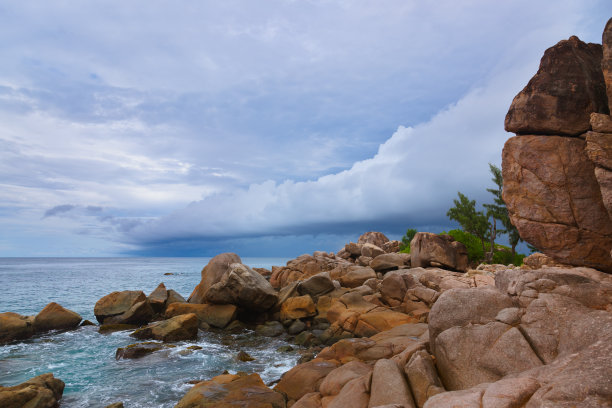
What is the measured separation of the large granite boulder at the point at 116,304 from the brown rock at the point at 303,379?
67.0ft

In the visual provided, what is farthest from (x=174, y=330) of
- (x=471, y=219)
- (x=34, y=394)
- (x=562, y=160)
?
(x=471, y=219)

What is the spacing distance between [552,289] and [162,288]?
103 feet

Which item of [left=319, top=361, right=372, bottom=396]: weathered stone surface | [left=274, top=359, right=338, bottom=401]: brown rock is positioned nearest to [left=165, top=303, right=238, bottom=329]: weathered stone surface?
[left=274, top=359, right=338, bottom=401]: brown rock

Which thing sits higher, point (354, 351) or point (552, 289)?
point (552, 289)

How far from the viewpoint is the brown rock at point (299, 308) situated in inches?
1065

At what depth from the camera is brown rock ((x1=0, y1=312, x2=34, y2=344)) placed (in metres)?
24.2

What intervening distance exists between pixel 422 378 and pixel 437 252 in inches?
1079

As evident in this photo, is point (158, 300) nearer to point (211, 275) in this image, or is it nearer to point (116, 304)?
point (116, 304)

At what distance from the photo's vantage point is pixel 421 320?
2122 cm

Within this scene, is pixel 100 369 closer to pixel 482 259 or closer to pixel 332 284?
pixel 332 284

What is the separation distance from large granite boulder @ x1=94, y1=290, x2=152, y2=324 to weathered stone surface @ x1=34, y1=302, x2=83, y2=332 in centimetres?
173

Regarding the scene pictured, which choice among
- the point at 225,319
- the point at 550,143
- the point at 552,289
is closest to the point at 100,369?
the point at 225,319

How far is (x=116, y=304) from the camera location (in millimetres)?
30000

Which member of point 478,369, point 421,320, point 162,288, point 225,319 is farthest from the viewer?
point 162,288
